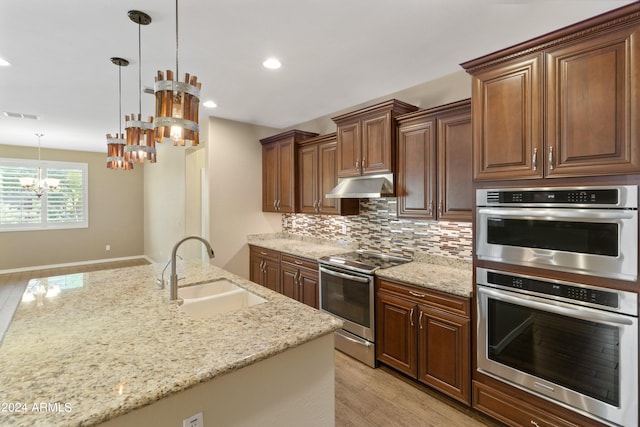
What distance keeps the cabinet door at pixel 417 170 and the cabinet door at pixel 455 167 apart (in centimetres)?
8

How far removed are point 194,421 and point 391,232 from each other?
2738 millimetres

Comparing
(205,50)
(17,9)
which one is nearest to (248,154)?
(205,50)

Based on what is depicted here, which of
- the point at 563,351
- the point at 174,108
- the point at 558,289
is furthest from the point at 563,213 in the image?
the point at 174,108

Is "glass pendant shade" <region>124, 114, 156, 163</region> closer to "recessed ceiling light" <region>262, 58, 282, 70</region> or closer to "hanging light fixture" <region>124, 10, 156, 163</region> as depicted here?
"hanging light fixture" <region>124, 10, 156, 163</region>

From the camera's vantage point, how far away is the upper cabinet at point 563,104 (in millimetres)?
1573

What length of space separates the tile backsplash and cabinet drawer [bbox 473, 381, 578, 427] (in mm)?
1082

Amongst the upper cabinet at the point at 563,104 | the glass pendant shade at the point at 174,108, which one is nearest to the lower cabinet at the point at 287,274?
the upper cabinet at the point at 563,104

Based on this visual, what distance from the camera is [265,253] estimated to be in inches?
171

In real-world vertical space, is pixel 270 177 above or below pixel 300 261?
above

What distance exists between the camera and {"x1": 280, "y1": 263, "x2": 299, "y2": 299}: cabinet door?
12.5 ft

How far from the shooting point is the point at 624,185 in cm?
158

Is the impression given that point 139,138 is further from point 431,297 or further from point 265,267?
Result: point 265,267

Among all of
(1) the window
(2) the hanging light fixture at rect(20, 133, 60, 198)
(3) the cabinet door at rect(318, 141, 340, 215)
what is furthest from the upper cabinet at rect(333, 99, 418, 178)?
(1) the window

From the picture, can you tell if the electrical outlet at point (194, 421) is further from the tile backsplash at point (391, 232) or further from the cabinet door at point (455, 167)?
→ the tile backsplash at point (391, 232)
